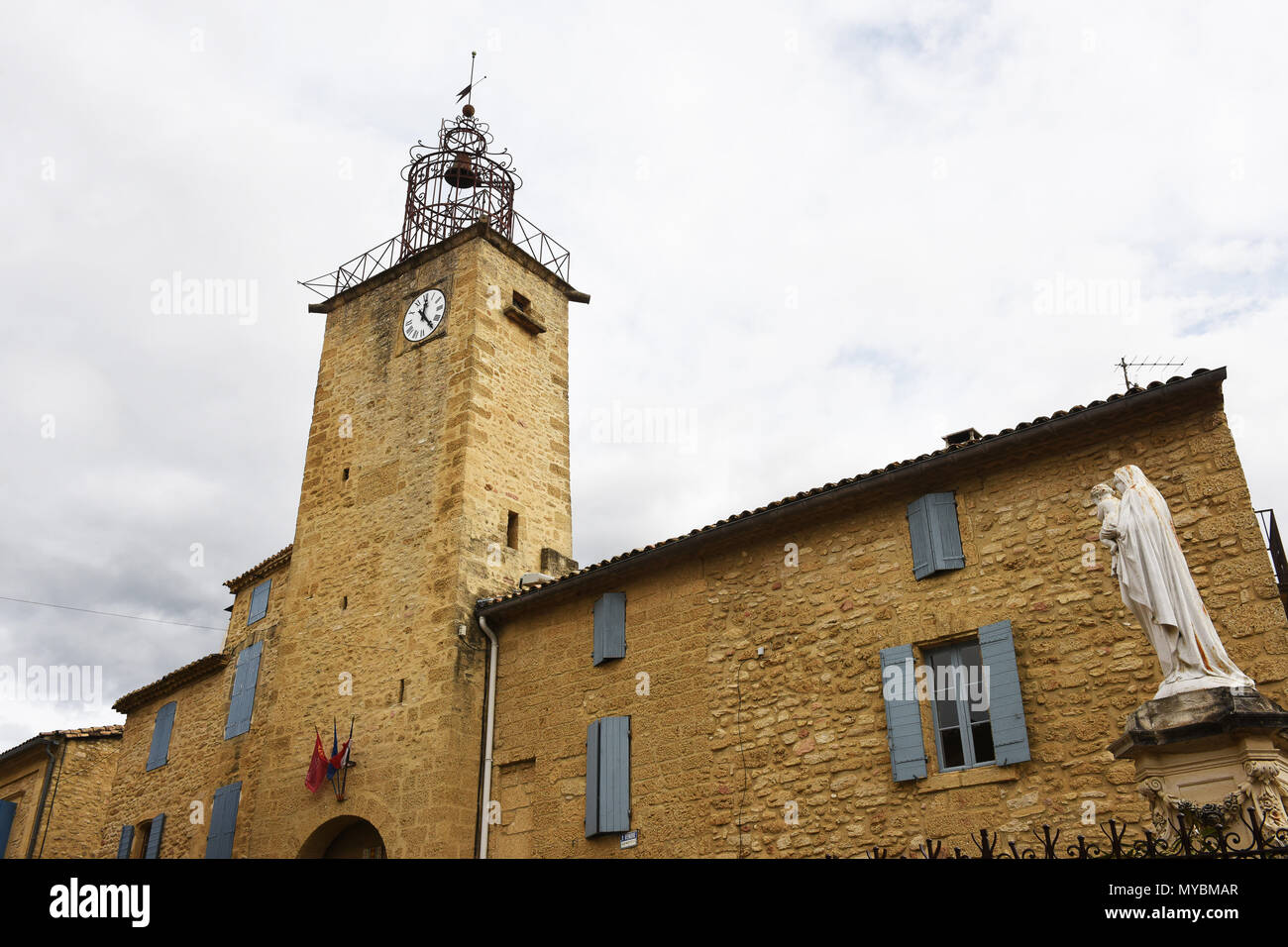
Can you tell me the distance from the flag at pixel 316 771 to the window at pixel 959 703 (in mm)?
8435

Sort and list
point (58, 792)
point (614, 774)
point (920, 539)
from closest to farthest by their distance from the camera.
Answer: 1. point (920, 539)
2. point (614, 774)
3. point (58, 792)

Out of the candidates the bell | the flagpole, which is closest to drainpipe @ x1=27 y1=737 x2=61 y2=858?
the flagpole

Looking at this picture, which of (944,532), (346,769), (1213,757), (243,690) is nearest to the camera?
(1213,757)

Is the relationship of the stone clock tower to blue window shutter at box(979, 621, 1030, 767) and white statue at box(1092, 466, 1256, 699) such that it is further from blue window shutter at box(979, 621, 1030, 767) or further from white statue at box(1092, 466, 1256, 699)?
white statue at box(1092, 466, 1256, 699)

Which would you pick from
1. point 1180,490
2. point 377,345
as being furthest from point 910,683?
point 377,345

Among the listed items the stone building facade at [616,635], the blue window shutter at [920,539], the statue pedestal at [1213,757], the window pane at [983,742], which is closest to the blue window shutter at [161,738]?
the stone building facade at [616,635]

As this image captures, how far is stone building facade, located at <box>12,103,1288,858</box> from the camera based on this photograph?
962 cm

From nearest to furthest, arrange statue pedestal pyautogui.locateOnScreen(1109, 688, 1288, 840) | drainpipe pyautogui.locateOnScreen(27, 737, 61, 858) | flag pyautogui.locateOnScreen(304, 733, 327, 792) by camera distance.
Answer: statue pedestal pyautogui.locateOnScreen(1109, 688, 1288, 840) < flag pyautogui.locateOnScreen(304, 733, 327, 792) < drainpipe pyautogui.locateOnScreen(27, 737, 61, 858)

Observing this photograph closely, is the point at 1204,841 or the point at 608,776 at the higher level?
the point at 608,776

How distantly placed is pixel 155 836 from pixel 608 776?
1145 centimetres

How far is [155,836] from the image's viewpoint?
19.0 metres

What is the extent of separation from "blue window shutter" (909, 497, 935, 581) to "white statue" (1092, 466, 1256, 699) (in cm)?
381

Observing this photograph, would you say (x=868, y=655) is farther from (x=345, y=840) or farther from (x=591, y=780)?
(x=345, y=840)

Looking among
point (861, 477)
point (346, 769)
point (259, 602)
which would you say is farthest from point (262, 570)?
point (861, 477)
